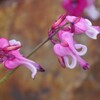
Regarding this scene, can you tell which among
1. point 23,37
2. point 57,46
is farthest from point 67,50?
point 23,37

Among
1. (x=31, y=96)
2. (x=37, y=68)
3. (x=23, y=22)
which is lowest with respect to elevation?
(x=31, y=96)

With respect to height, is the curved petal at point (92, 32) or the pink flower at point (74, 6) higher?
the curved petal at point (92, 32)

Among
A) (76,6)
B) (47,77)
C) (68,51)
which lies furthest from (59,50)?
(47,77)

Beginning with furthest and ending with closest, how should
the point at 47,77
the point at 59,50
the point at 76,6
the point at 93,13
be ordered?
the point at 93,13
the point at 47,77
the point at 76,6
the point at 59,50

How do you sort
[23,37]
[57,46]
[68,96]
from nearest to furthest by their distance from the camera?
[57,46], [68,96], [23,37]

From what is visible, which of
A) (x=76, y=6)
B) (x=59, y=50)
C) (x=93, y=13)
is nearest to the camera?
(x=59, y=50)

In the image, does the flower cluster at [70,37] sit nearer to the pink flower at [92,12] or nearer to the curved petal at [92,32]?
the curved petal at [92,32]

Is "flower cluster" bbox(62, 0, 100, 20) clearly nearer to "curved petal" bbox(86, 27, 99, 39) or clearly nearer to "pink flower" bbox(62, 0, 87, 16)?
"pink flower" bbox(62, 0, 87, 16)

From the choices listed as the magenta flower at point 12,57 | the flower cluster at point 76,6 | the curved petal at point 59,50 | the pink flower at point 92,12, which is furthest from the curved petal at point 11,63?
the pink flower at point 92,12

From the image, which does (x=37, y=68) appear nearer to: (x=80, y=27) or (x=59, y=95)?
(x=80, y=27)

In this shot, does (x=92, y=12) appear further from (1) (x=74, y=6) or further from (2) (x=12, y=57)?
(2) (x=12, y=57)

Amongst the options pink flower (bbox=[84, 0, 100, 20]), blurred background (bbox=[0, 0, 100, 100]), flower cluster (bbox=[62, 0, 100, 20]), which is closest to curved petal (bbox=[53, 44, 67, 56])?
flower cluster (bbox=[62, 0, 100, 20])
